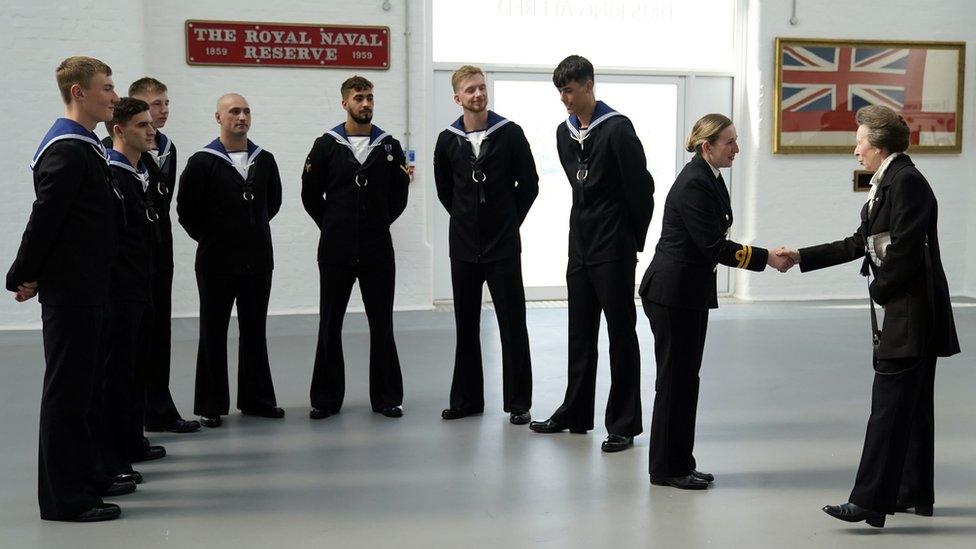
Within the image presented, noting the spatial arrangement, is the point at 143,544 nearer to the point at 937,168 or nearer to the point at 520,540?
the point at 520,540

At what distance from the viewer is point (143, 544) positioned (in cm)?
381

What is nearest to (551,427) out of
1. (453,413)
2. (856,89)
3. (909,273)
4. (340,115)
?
(453,413)

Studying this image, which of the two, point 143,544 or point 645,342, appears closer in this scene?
point 143,544

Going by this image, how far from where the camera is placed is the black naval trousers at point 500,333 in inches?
224

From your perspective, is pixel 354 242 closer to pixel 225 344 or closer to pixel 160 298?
pixel 225 344

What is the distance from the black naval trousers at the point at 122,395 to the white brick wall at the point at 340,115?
4.45 metres

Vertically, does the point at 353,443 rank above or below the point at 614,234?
below

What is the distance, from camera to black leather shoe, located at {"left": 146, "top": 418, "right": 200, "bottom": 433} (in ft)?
18.1

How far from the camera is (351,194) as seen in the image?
580 cm

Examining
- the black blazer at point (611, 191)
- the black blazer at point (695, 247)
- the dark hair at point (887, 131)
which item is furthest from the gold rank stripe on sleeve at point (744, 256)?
the black blazer at point (611, 191)

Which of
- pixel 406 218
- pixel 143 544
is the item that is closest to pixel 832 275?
pixel 406 218

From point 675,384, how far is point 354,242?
2.08 meters

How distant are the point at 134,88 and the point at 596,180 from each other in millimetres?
2436

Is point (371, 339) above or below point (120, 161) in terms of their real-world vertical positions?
below
